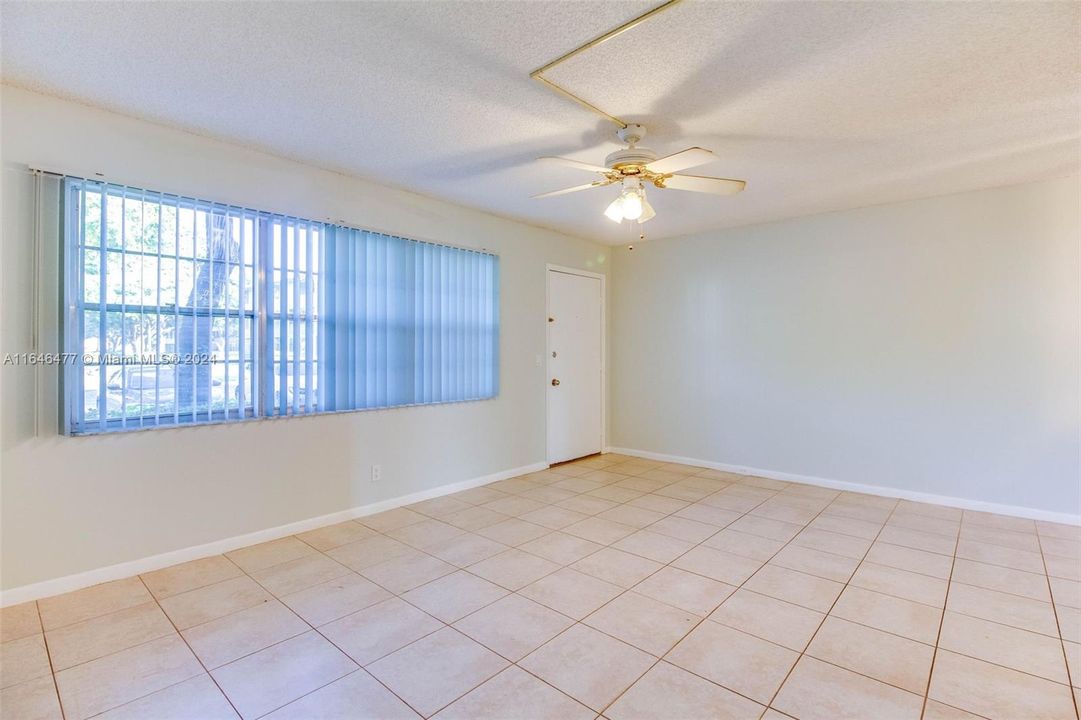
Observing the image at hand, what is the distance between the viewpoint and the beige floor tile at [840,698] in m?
1.74

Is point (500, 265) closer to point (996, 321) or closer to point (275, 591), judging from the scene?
point (275, 591)

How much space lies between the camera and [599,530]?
11.5 ft

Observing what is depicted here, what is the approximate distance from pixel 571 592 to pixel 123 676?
191 centimetres

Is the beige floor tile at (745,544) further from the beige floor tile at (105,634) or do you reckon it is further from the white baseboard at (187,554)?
the beige floor tile at (105,634)

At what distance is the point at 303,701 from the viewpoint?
1794 millimetres

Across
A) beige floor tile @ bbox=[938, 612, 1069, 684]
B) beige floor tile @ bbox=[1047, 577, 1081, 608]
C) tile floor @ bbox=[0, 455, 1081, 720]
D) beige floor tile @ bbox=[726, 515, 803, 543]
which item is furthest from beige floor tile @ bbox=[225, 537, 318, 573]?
beige floor tile @ bbox=[1047, 577, 1081, 608]

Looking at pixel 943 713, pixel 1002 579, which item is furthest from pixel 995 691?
pixel 1002 579

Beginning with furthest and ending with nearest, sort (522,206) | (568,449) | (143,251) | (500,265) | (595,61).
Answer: (568,449) → (500,265) → (522,206) → (143,251) → (595,61)

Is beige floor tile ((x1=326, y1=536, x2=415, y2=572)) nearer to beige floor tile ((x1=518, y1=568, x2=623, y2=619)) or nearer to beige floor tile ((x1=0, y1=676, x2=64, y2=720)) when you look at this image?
beige floor tile ((x1=518, y1=568, x2=623, y2=619))

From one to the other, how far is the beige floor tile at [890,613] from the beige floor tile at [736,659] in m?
0.55

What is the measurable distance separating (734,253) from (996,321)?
7.16ft

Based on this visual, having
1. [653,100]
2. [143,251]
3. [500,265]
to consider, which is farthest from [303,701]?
[500,265]

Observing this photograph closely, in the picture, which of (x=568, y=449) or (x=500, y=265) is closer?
(x=500, y=265)

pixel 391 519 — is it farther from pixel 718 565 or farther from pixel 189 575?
pixel 718 565
